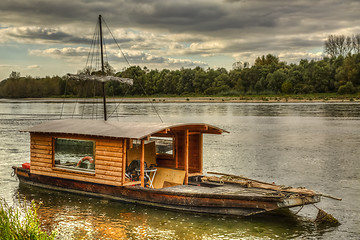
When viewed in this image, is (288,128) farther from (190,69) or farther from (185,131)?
(190,69)

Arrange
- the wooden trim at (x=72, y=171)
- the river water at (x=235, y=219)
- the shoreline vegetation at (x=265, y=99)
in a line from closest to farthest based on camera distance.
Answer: the river water at (x=235, y=219) → the wooden trim at (x=72, y=171) → the shoreline vegetation at (x=265, y=99)

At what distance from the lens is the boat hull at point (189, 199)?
1363cm

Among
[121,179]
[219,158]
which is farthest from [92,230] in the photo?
[219,158]

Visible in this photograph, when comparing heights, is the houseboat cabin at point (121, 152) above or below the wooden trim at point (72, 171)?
above

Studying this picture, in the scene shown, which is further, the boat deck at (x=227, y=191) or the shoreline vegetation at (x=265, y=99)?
the shoreline vegetation at (x=265, y=99)

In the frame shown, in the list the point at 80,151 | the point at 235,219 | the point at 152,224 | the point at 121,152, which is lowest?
the point at 152,224

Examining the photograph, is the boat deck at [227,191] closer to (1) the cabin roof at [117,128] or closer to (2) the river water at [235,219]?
(2) the river water at [235,219]

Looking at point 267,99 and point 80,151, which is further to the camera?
point 267,99

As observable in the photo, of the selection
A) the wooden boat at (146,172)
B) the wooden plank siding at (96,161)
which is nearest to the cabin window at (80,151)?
the wooden boat at (146,172)

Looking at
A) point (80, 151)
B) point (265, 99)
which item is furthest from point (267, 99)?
point (80, 151)

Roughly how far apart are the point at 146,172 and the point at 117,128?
89.7 inches

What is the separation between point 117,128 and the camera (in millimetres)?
16500

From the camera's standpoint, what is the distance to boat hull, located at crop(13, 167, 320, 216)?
44.7 ft

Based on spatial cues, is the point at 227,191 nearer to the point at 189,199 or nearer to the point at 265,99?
the point at 189,199
